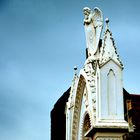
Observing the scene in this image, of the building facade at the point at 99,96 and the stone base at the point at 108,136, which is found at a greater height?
the building facade at the point at 99,96

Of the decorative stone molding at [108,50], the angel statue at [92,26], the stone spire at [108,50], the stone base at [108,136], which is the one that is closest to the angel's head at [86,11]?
the angel statue at [92,26]

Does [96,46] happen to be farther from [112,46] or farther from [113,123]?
[113,123]

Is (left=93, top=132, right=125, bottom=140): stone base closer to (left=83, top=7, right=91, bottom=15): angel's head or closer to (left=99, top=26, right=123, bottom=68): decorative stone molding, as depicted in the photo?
(left=99, top=26, right=123, bottom=68): decorative stone molding

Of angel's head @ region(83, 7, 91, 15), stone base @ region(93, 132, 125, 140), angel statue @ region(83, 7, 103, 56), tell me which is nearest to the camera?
stone base @ region(93, 132, 125, 140)

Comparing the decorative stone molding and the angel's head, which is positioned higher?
the angel's head

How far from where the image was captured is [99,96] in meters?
19.0

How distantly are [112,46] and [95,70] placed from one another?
0.95 metres

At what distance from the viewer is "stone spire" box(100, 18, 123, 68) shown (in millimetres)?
19344

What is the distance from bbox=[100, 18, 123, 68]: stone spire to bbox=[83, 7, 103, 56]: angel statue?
154cm

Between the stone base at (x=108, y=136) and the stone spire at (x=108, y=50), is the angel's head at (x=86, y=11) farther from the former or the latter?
the stone base at (x=108, y=136)

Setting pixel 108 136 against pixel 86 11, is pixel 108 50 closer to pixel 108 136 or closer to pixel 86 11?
pixel 108 136

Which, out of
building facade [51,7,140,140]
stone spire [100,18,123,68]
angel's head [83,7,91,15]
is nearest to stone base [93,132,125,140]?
building facade [51,7,140,140]

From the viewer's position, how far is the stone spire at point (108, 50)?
19344 mm

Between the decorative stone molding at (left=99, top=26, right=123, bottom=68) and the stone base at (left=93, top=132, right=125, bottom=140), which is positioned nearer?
the stone base at (left=93, top=132, right=125, bottom=140)
